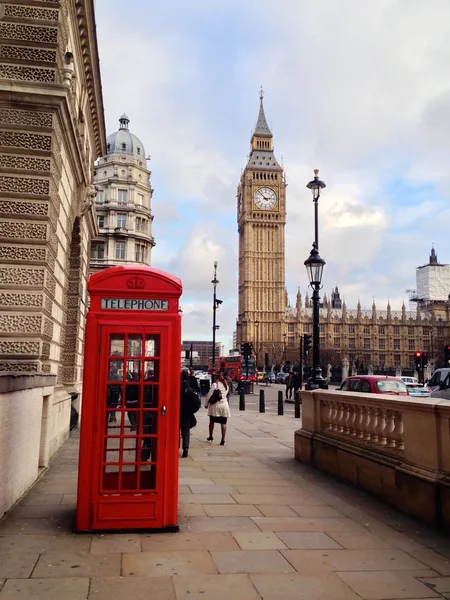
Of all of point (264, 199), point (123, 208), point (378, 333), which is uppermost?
point (264, 199)

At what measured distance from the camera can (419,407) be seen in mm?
6297

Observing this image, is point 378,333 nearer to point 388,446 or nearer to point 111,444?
point 388,446

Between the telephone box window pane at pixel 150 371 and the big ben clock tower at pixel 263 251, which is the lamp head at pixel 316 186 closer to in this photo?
the telephone box window pane at pixel 150 371

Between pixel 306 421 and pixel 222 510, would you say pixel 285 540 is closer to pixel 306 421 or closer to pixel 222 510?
pixel 222 510

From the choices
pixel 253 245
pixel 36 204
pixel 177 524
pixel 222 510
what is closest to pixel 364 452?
pixel 222 510

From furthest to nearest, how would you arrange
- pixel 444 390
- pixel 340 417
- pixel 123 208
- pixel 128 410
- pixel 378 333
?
pixel 378 333, pixel 123 208, pixel 444 390, pixel 340 417, pixel 128 410

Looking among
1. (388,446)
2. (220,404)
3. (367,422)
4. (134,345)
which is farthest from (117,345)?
(220,404)

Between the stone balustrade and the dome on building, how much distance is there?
2493 inches

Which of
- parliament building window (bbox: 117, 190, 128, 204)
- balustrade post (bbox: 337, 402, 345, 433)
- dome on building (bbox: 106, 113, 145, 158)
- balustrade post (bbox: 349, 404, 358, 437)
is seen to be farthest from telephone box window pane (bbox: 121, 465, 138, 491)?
dome on building (bbox: 106, 113, 145, 158)

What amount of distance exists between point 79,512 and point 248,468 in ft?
15.5

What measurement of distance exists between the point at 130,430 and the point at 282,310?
120199 mm

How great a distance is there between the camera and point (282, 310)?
125 metres

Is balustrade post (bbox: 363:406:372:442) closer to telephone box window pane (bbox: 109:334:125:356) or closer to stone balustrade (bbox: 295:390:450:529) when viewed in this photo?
stone balustrade (bbox: 295:390:450:529)

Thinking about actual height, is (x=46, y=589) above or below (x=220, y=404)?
below
